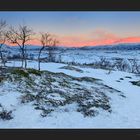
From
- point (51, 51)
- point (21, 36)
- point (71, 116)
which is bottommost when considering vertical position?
point (71, 116)

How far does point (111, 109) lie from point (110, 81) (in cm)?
181

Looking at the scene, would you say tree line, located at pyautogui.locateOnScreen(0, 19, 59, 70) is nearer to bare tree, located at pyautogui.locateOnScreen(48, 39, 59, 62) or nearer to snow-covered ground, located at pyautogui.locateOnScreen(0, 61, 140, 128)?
bare tree, located at pyautogui.locateOnScreen(48, 39, 59, 62)

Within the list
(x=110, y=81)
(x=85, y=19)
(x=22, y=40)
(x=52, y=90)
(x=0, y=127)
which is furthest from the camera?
(x=110, y=81)

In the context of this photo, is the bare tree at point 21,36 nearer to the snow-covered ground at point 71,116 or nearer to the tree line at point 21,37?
the tree line at point 21,37

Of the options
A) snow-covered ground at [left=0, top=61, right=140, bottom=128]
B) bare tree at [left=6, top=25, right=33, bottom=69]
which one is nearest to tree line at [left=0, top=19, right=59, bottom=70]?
bare tree at [left=6, top=25, right=33, bottom=69]

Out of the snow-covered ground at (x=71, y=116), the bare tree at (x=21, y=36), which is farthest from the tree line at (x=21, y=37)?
the snow-covered ground at (x=71, y=116)

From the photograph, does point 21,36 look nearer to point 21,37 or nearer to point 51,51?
point 21,37

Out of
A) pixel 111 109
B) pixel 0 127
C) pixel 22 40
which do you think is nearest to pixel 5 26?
pixel 22 40

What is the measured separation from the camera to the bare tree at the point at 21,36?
5.82m

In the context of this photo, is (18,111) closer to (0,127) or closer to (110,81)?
(0,127)

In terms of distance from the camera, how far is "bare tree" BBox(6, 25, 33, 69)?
19.1 ft

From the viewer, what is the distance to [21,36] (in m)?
6.29

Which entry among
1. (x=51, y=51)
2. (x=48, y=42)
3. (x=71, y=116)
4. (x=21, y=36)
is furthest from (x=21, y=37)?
(x=71, y=116)

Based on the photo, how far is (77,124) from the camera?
5.46 meters
